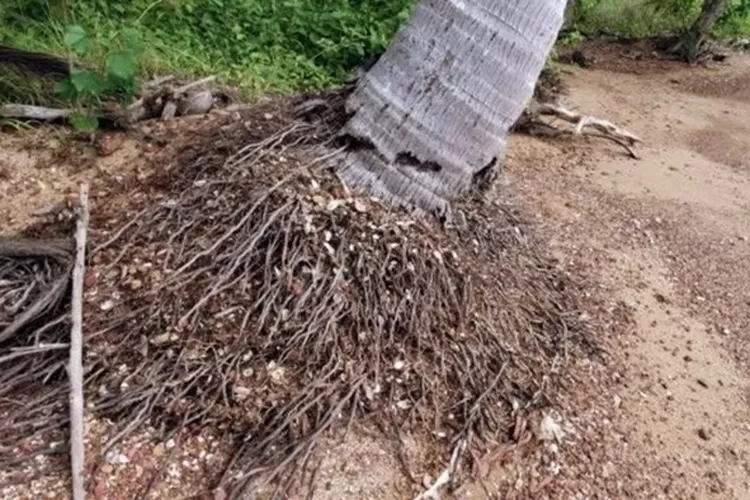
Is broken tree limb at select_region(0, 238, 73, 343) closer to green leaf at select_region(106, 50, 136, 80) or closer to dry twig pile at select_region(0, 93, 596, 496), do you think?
dry twig pile at select_region(0, 93, 596, 496)

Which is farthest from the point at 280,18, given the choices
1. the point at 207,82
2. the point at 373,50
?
the point at 207,82

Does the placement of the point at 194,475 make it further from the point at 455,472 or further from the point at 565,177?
the point at 565,177

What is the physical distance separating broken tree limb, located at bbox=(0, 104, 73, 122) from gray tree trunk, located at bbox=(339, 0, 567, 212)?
4.66 ft

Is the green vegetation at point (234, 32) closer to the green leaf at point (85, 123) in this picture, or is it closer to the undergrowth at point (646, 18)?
the green leaf at point (85, 123)

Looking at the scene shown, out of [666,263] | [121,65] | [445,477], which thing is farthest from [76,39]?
[666,263]

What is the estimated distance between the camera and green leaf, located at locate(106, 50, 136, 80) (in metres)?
2.96

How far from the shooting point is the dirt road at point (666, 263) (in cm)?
263

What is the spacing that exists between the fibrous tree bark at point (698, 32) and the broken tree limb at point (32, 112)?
635 centimetres

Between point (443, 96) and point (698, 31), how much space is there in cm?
613

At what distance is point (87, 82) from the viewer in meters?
3.03

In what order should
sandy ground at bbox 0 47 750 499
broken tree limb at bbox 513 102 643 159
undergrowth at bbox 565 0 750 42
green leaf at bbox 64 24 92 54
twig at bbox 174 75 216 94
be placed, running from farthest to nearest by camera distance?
undergrowth at bbox 565 0 750 42 → broken tree limb at bbox 513 102 643 159 → twig at bbox 174 75 216 94 → green leaf at bbox 64 24 92 54 → sandy ground at bbox 0 47 750 499

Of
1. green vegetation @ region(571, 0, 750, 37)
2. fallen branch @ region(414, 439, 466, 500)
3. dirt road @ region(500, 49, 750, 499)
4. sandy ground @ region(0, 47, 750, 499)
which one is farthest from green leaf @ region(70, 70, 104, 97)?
green vegetation @ region(571, 0, 750, 37)

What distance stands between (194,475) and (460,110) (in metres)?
1.43

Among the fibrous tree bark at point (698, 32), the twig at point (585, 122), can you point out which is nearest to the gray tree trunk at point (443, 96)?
the twig at point (585, 122)
